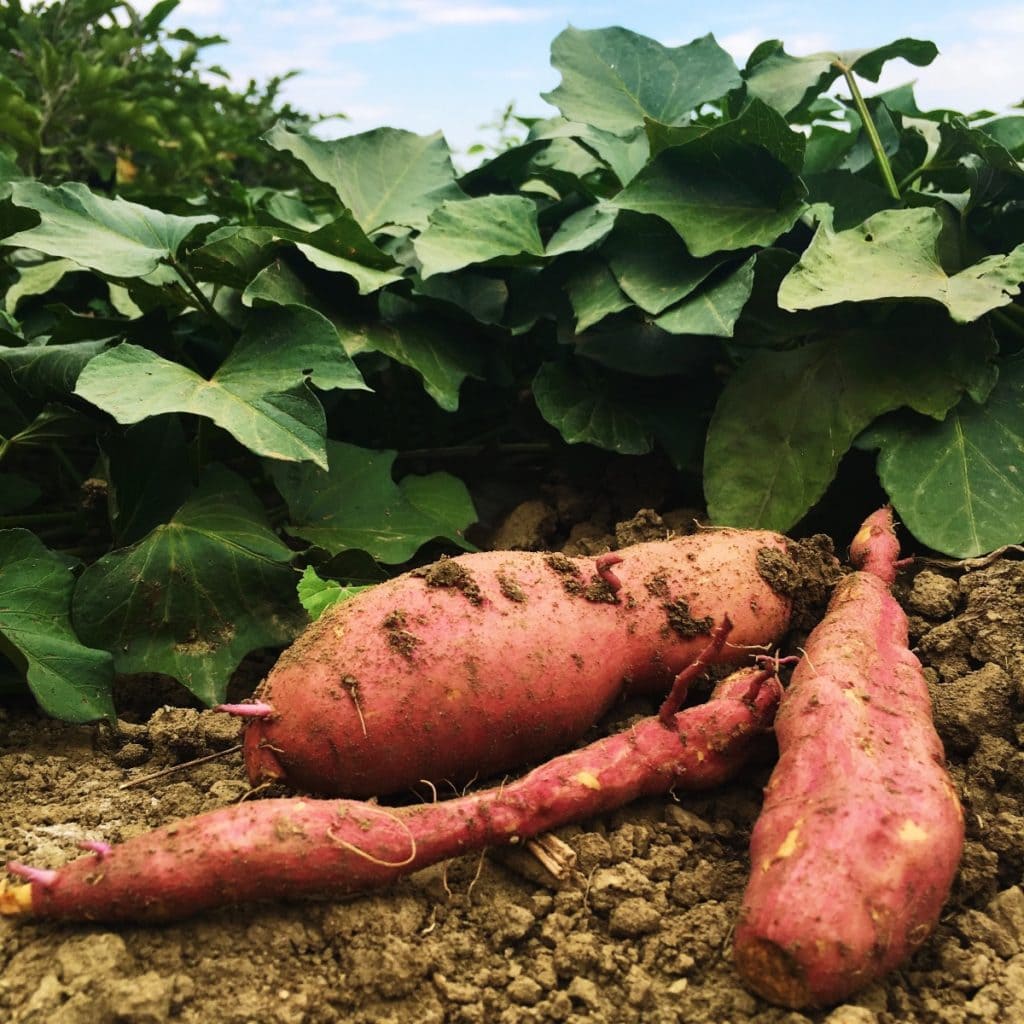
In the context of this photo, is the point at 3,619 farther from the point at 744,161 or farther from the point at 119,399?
the point at 744,161

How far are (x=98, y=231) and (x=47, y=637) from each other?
0.65m

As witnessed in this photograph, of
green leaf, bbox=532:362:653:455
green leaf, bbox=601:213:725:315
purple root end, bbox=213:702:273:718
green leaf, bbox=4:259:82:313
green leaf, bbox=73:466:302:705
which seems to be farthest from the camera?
green leaf, bbox=4:259:82:313

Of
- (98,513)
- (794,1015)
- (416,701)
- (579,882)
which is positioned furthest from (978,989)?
(98,513)

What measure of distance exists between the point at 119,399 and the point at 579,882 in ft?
2.55

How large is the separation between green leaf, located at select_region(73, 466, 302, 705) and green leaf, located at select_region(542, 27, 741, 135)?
1.00 meters

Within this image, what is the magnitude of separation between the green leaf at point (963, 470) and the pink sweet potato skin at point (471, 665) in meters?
0.36

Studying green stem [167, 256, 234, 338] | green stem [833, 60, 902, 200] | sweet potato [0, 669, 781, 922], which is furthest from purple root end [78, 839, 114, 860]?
green stem [833, 60, 902, 200]

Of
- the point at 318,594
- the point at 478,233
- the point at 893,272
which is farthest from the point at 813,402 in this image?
the point at 318,594

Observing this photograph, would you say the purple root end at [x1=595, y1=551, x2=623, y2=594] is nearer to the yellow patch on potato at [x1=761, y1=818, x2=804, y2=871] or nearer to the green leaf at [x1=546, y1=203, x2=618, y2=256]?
the yellow patch on potato at [x1=761, y1=818, x2=804, y2=871]

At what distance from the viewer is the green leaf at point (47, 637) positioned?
4.07 ft

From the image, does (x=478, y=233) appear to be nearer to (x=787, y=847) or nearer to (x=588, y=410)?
(x=588, y=410)

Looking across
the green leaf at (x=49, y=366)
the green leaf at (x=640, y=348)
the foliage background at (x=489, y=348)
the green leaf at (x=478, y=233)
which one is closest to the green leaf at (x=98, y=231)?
the foliage background at (x=489, y=348)

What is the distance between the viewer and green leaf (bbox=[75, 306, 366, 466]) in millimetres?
1279

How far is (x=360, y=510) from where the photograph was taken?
5.25 ft
